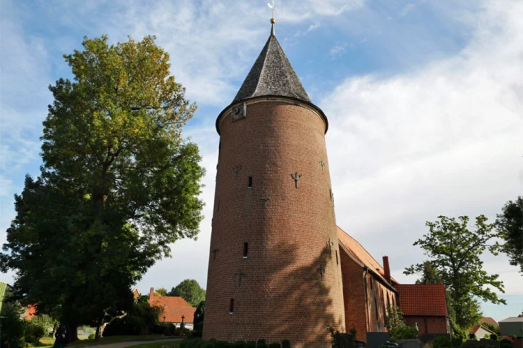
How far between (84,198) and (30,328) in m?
16.3

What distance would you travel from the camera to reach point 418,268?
39938mm

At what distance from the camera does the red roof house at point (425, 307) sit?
3141cm

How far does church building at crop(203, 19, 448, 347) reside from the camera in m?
16.9

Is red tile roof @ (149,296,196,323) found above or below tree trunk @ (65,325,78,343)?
above

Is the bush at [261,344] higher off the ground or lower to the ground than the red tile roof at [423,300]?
lower

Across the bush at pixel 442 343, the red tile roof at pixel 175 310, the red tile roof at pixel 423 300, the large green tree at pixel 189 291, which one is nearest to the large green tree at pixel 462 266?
the red tile roof at pixel 423 300

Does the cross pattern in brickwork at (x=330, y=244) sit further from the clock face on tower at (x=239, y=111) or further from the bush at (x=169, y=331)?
the bush at (x=169, y=331)

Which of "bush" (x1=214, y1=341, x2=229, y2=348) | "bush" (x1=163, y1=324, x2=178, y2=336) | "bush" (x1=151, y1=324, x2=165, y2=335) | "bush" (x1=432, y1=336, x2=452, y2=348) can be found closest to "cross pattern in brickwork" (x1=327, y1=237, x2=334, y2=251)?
"bush" (x1=432, y1=336, x2=452, y2=348)

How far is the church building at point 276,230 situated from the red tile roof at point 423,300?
39.6 feet

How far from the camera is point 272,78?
22406mm

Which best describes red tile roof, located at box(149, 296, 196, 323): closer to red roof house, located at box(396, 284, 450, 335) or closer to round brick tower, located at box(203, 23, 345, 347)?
red roof house, located at box(396, 284, 450, 335)

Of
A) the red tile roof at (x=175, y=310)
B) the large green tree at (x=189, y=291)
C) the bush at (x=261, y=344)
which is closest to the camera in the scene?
the bush at (x=261, y=344)

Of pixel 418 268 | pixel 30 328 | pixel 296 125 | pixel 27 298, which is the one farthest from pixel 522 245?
pixel 30 328

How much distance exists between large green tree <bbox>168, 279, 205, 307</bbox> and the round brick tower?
268ft
